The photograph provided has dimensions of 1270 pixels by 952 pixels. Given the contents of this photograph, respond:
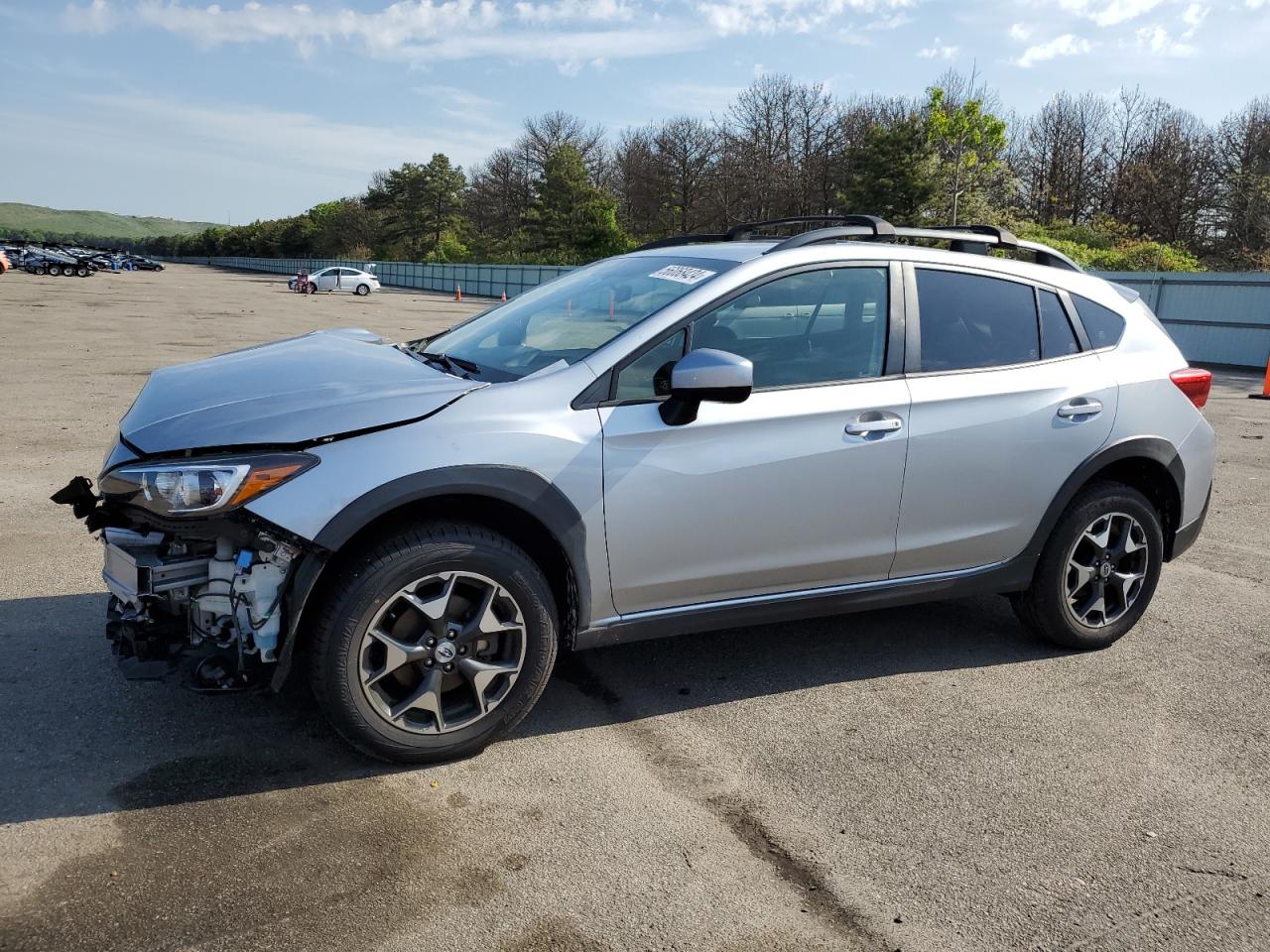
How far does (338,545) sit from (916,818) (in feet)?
6.56

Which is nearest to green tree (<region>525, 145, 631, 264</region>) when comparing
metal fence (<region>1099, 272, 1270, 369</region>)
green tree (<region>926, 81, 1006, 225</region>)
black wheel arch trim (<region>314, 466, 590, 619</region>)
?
green tree (<region>926, 81, 1006, 225</region>)

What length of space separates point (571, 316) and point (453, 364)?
1.68 ft

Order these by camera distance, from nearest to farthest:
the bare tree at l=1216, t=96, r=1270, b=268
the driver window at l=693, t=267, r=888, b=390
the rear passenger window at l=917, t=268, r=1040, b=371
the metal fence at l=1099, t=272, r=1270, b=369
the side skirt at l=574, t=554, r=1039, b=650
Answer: the side skirt at l=574, t=554, r=1039, b=650 < the driver window at l=693, t=267, r=888, b=390 < the rear passenger window at l=917, t=268, r=1040, b=371 < the metal fence at l=1099, t=272, r=1270, b=369 < the bare tree at l=1216, t=96, r=1270, b=268

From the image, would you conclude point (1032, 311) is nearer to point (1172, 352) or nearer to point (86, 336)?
point (1172, 352)

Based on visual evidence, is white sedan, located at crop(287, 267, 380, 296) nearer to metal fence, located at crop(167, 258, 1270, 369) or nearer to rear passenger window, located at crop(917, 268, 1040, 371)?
metal fence, located at crop(167, 258, 1270, 369)

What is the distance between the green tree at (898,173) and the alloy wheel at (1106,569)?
1731 inches

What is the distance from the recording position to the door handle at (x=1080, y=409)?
172 inches

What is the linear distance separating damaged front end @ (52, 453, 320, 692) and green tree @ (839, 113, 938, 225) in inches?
1819

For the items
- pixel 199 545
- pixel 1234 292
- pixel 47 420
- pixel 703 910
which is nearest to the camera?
pixel 703 910

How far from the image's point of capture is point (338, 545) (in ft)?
10.2

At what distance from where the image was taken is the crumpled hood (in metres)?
3.21

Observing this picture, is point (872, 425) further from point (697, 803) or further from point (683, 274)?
point (697, 803)

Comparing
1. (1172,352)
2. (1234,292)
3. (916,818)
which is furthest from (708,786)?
(1234,292)

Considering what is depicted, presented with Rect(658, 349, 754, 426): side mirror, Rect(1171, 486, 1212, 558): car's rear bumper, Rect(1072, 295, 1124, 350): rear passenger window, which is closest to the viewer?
Rect(658, 349, 754, 426): side mirror
